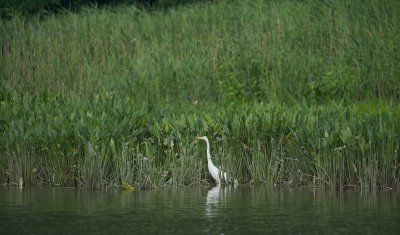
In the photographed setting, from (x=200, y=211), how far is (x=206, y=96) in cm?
777

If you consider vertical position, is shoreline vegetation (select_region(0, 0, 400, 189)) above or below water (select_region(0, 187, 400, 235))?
above

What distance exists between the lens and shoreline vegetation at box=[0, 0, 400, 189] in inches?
562

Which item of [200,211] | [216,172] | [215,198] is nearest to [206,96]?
[216,172]

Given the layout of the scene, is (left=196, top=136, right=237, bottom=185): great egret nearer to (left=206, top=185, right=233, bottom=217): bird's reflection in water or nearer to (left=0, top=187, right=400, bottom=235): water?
(left=206, top=185, right=233, bottom=217): bird's reflection in water

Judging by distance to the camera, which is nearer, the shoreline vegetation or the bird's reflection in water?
the bird's reflection in water

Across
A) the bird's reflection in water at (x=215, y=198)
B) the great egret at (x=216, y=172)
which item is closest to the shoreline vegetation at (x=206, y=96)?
the great egret at (x=216, y=172)

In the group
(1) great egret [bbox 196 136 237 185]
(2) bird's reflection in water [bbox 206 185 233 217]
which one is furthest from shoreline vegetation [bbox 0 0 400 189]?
(2) bird's reflection in water [bbox 206 185 233 217]

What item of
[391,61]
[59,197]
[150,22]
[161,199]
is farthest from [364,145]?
[150,22]

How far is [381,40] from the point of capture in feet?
63.8

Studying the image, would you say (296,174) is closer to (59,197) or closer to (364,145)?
(364,145)

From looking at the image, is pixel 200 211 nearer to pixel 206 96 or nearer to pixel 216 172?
pixel 216 172

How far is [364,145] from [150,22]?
397 inches

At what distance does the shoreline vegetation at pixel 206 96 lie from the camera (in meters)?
14.3

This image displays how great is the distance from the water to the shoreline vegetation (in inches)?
18.8
